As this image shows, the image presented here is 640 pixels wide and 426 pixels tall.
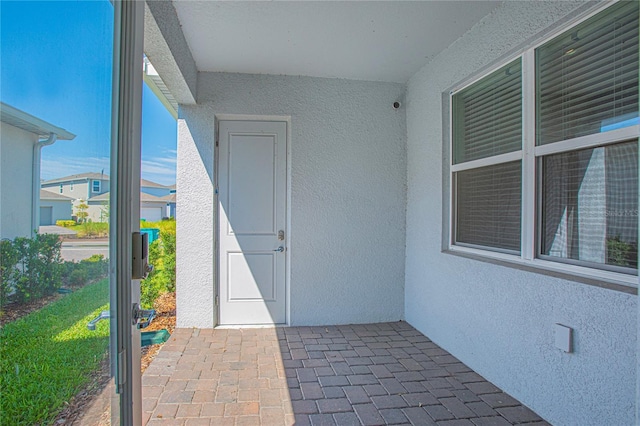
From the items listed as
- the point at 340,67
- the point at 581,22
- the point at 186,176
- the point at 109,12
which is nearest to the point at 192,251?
the point at 186,176

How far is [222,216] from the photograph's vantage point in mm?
4145

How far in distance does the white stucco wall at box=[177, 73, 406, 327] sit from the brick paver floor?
1.57 ft

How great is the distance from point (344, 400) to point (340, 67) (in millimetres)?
3148

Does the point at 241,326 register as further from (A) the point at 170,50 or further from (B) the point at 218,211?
(A) the point at 170,50

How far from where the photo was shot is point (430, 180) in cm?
378

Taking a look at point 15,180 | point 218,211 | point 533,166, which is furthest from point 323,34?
point 15,180

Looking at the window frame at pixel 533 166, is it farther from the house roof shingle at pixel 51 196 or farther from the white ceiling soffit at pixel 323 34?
the house roof shingle at pixel 51 196

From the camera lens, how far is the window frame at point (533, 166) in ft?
6.56

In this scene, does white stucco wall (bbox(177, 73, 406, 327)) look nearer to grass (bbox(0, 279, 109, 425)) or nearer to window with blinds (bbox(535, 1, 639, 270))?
window with blinds (bbox(535, 1, 639, 270))

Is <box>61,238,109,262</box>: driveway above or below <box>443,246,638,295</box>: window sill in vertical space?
above

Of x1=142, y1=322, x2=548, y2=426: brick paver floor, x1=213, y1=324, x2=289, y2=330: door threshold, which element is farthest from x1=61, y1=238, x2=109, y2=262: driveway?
x1=213, y1=324, x2=289, y2=330: door threshold

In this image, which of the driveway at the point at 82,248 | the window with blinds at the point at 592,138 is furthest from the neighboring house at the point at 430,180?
the driveway at the point at 82,248

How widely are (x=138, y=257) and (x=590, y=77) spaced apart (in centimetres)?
259

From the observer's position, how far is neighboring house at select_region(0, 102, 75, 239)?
72 centimetres
